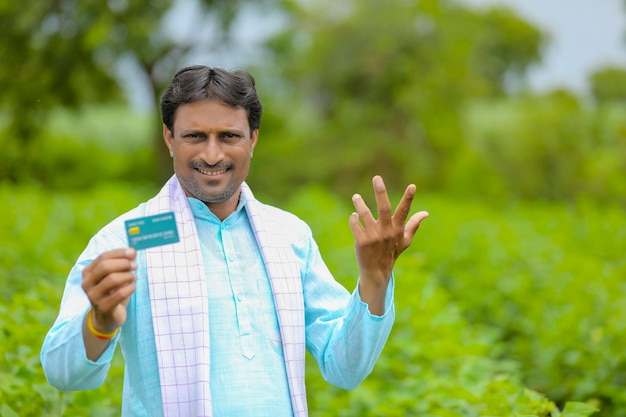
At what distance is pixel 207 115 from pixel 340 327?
2.21 ft

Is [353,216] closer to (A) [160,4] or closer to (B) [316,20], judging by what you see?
(A) [160,4]

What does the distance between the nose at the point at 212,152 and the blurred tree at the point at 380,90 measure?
19524mm

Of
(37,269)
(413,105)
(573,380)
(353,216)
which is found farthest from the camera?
(413,105)

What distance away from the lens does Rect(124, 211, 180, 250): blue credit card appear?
6.77ft

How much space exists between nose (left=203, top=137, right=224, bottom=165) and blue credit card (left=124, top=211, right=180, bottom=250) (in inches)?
11.7

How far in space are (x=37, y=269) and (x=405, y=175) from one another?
18.2 m

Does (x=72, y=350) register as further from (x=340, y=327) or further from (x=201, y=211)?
(x=340, y=327)

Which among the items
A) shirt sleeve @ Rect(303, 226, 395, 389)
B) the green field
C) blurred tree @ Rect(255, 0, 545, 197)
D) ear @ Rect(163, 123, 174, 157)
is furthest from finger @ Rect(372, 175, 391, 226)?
blurred tree @ Rect(255, 0, 545, 197)

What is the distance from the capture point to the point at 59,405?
329 centimetres

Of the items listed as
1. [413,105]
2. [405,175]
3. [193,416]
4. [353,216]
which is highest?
[413,105]

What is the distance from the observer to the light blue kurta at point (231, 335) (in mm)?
2213

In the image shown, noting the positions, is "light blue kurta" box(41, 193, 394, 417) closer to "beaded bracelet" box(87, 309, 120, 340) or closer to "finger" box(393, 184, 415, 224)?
"beaded bracelet" box(87, 309, 120, 340)

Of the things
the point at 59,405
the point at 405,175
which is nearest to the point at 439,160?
the point at 405,175

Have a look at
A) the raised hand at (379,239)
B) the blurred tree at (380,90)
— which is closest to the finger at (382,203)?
the raised hand at (379,239)
